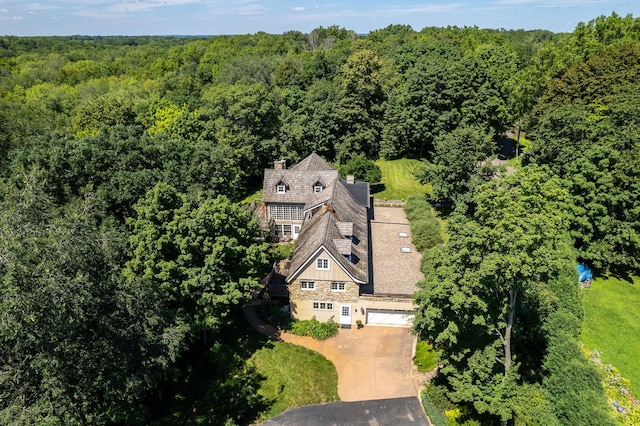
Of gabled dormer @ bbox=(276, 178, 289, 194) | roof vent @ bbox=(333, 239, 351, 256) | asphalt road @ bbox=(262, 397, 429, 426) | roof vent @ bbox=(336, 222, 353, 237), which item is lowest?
asphalt road @ bbox=(262, 397, 429, 426)

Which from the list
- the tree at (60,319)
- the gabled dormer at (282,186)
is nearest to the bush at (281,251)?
the gabled dormer at (282,186)

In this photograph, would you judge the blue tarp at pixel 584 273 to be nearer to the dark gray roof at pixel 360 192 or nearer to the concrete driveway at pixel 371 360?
the concrete driveway at pixel 371 360

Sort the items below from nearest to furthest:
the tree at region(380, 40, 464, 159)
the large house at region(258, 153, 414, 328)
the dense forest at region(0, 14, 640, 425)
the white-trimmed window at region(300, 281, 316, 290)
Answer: the dense forest at region(0, 14, 640, 425) → the large house at region(258, 153, 414, 328) → the white-trimmed window at region(300, 281, 316, 290) → the tree at region(380, 40, 464, 159)

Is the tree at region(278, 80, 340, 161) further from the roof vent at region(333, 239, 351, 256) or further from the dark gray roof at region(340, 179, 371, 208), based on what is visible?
the roof vent at region(333, 239, 351, 256)

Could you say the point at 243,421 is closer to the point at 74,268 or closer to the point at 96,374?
the point at 96,374

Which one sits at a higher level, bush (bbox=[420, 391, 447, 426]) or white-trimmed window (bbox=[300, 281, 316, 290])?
white-trimmed window (bbox=[300, 281, 316, 290])

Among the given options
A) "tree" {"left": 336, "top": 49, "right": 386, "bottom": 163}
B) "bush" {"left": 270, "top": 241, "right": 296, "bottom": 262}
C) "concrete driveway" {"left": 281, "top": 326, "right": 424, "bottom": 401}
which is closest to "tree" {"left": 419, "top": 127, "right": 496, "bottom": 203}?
"bush" {"left": 270, "top": 241, "right": 296, "bottom": 262}

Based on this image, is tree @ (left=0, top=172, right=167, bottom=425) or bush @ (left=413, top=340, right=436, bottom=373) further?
bush @ (left=413, top=340, right=436, bottom=373)
